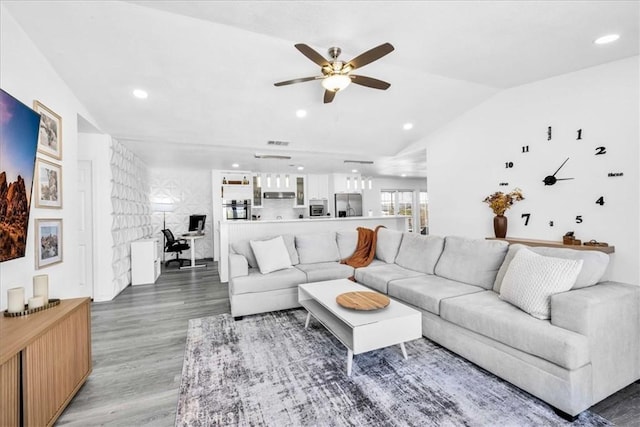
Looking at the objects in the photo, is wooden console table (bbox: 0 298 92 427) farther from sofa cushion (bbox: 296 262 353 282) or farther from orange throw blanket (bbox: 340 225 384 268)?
orange throw blanket (bbox: 340 225 384 268)

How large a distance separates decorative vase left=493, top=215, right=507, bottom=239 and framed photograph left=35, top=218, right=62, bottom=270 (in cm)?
515

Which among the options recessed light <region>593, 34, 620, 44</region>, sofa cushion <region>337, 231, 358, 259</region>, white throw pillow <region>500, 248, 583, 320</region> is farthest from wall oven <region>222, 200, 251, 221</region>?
recessed light <region>593, 34, 620, 44</region>

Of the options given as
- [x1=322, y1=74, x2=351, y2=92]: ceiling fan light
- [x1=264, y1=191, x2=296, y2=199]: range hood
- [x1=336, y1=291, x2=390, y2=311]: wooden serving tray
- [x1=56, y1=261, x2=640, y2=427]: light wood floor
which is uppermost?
[x1=322, y1=74, x2=351, y2=92]: ceiling fan light

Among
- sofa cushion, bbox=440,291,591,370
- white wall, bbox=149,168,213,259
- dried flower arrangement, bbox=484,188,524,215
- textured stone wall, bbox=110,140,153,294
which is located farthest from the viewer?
white wall, bbox=149,168,213,259

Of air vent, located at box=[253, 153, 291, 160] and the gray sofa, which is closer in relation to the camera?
the gray sofa

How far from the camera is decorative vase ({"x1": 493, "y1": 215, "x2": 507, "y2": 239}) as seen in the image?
4.01m

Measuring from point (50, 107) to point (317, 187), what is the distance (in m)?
6.34

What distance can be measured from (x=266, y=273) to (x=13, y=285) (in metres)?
2.18

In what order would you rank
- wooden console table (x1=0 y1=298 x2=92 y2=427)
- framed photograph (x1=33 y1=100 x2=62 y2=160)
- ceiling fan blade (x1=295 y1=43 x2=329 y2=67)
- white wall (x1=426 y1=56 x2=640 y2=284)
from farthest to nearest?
white wall (x1=426 y1=56 x2=640 y2=284) < framed photograph (x1=33 y1=100 x2=62 y2=160) < ceiling fan blade (x1=295 y1=43 x2=329 y2=67) < wooden console table (x1=0 y1=298 x2=92 y2=427)

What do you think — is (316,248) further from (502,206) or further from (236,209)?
(236,209)

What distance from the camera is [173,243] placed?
657 cm

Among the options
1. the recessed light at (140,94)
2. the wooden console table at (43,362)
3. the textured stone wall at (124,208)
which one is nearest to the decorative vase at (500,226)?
the wooden console table at (43,362)

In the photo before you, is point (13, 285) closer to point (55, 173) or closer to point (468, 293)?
point (55, 173)

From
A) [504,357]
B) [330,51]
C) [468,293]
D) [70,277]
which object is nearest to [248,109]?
[330,51]
